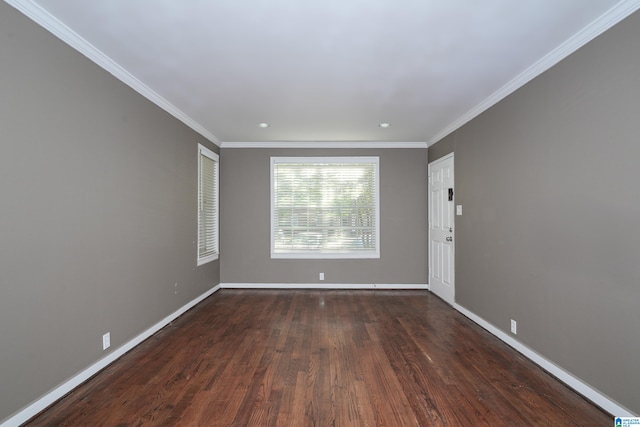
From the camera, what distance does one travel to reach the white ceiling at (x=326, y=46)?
207 cm


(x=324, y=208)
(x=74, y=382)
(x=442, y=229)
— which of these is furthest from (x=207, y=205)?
(x=442, y=229)

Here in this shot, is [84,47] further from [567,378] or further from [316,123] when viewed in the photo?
[567,378]

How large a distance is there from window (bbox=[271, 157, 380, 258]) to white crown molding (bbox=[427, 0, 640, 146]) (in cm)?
231

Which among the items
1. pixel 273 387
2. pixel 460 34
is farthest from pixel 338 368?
pixel 460 34

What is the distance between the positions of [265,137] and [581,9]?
4.09 meters

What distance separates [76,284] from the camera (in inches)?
94.6

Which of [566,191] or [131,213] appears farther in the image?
[131,213]

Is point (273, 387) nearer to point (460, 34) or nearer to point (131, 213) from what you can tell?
point (131, 213)

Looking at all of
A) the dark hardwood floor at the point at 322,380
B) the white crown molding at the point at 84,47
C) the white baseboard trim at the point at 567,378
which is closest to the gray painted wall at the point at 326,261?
the dark hardwood floor at the point at 322,380

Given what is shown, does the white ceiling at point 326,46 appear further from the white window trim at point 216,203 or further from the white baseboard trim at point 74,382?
the white baseboard trim at point 74,382

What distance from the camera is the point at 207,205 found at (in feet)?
Answer: 16.9

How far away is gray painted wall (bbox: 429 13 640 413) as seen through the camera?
2025 mm

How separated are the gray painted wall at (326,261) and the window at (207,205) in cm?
20

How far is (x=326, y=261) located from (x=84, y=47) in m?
4.27
